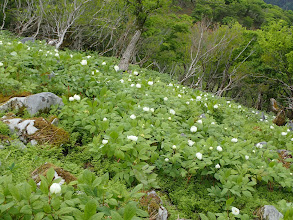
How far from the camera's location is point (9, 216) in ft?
5.03

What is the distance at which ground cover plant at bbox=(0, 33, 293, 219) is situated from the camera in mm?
1978

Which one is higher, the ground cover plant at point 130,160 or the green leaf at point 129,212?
the green leaf at point 129,212

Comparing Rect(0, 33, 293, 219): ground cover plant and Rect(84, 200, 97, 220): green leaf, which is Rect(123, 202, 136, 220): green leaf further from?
Rect(84, 200, 97, 220): green leaf

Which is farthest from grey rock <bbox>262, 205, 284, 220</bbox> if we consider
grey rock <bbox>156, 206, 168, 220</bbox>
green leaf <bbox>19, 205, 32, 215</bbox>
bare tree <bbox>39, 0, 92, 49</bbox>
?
bare tree <bbox>39, 0, 92, 49</bbox>

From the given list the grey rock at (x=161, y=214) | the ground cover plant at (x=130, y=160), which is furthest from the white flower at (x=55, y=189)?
the grey rock at (x=161, y=214)

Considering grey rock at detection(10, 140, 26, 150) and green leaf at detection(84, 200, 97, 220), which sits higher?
green leaf at detection(84, 200, 97, 220)

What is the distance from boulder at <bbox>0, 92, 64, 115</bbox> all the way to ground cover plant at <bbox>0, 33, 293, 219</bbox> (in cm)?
21

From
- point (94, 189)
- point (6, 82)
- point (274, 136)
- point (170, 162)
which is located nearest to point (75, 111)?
point (6, 82)

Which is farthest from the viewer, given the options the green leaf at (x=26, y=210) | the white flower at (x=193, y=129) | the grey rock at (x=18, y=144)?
the white flower at (x=193, y=129)

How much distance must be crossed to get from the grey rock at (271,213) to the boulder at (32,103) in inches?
151

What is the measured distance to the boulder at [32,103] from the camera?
407cm

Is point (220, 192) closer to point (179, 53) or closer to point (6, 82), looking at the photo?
point (6, 82)

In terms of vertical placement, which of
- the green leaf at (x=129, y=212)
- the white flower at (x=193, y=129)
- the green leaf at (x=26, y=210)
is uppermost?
the green leaf at (x=26, y=210)

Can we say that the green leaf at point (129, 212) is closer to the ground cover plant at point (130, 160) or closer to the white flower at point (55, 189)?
the ground cover plant at point (130, 160)
